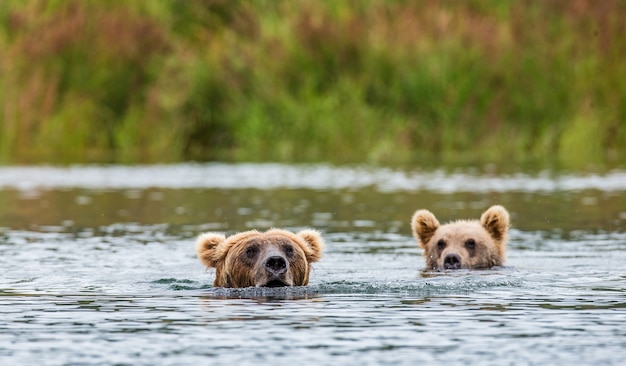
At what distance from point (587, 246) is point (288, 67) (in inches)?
703

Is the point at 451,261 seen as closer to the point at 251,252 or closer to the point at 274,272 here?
the point at 251,252

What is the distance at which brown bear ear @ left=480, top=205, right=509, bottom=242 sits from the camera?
550 inches

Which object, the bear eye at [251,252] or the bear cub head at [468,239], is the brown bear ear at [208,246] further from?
the bear cub head at [468,239]

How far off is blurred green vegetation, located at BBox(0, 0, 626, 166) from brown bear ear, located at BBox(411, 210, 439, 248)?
15720 mm

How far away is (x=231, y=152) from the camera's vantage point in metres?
34.2

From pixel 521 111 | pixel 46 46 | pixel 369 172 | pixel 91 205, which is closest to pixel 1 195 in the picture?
pixel 91 205

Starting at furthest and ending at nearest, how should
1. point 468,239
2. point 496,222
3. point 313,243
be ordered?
point 496,222
point 468,239
point 313,243

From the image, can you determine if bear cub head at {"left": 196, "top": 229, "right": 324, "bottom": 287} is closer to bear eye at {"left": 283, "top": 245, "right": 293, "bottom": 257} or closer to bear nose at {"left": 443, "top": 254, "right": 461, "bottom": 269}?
bear eye at {"left": 283, "top": 245, "right": 293, "bottom": 257}

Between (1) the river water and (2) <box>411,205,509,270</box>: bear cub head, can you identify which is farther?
(2) <box>411,205,509,270</box>: bear cub head

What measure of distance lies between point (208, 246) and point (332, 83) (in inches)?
823

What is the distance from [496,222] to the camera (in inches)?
552

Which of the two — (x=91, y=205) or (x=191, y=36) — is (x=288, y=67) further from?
(x=91, y=205)

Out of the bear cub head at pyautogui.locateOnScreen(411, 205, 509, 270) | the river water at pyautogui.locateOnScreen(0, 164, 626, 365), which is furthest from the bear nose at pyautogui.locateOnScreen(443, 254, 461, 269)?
the river water at pyautogui.locateOnScreen(0, 164, 626, 365)

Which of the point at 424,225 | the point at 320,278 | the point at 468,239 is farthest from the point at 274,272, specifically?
the point at 424,225
